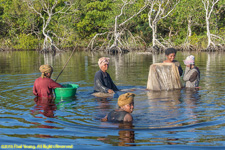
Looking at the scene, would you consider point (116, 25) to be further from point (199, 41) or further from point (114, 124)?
point (114, 124)

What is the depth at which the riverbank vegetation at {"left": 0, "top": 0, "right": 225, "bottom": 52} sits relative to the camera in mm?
39281

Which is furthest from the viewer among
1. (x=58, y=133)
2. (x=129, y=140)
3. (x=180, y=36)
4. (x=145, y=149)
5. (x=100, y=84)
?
(x=180, y=36)

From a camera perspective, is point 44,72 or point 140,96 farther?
point 140,96

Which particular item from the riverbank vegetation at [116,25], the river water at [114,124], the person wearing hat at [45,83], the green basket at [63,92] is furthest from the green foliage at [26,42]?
the green basket at [63,92]

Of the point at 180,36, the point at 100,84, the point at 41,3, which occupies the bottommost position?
the point at 100,84

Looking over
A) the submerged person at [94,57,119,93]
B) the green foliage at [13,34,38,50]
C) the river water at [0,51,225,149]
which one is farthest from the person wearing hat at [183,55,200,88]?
the green foliage at [13,34,38,50]

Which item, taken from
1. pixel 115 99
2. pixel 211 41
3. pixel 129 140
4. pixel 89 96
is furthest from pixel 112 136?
pixel 211 41

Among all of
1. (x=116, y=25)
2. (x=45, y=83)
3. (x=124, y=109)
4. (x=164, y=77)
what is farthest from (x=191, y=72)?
(x=116, y=25)

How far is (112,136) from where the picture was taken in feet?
20.2

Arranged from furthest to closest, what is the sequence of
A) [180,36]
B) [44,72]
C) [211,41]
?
[180,36], [211,41], [44,72]

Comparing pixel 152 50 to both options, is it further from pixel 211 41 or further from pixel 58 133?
pixel 58 133

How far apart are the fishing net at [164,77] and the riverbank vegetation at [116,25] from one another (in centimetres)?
2674

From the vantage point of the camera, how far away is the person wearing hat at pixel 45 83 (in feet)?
30.6

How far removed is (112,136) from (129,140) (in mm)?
348
